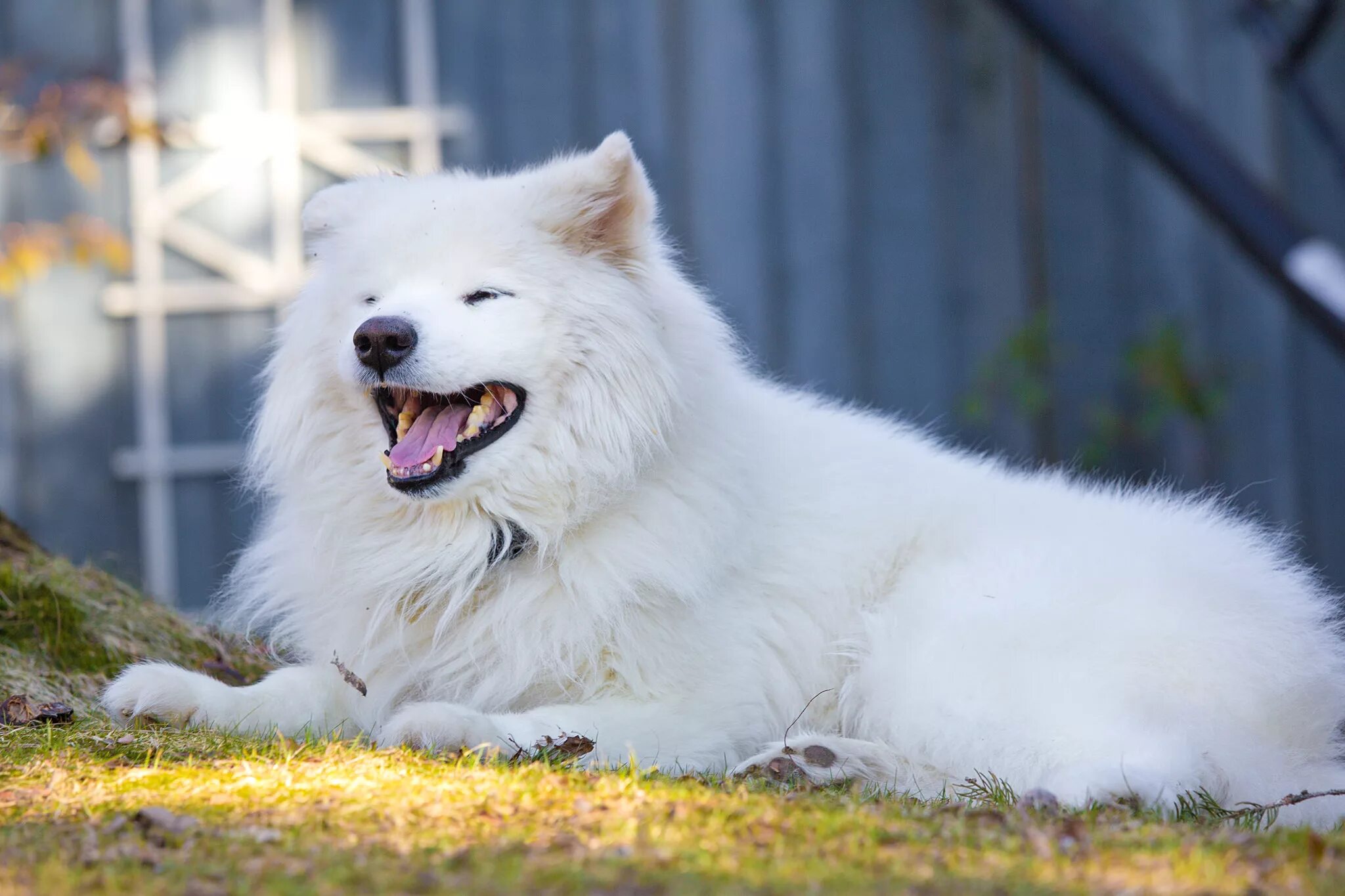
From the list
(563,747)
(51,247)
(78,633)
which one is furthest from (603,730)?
(51,247)

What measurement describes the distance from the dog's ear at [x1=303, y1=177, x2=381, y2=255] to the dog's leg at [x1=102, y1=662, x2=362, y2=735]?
126cm

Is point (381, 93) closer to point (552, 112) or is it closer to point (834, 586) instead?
point (552, 112)

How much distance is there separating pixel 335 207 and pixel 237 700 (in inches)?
55.2

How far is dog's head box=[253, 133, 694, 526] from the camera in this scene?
10.9 ft

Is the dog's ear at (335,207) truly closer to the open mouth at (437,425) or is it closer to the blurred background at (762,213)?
the open mouth at (437,425)

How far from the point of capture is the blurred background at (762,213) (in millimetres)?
7273

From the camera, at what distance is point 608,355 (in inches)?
135

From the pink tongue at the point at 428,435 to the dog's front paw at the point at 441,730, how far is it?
669 millimetres

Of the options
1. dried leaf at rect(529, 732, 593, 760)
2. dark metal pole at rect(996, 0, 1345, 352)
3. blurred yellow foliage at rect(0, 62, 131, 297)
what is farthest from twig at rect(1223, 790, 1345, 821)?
blurred yellow foliage at rect(0, 62, 131, 297)

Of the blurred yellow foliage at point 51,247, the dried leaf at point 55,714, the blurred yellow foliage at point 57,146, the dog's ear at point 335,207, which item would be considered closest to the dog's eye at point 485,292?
the dog's ear at point 335,207

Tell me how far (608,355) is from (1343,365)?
19.4ft

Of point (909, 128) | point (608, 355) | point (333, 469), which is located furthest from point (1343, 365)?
point (333, 469)

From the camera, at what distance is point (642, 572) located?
3324mm

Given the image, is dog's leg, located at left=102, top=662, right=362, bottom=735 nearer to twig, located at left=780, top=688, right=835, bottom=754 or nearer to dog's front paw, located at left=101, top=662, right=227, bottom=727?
dog's front paw, located at left=101, top=662, right=227, bottom=727
